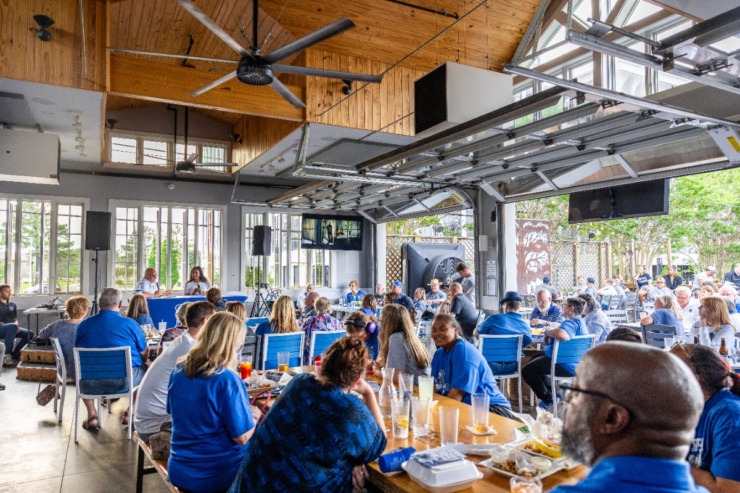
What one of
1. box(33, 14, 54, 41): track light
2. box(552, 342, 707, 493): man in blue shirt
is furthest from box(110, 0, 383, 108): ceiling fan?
box(552, 342, 707, 493): man in blue shirt

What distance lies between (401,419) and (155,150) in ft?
34.8

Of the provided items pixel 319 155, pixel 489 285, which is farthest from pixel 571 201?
pixel 319 155

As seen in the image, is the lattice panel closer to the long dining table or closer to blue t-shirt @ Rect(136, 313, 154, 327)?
blue t-shirt @ Rect(136, 313, 154, 327)

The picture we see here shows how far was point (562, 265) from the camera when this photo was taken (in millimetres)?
15461

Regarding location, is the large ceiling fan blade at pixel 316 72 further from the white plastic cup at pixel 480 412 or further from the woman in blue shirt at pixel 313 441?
the woman in blue shirt at pixel 313 441

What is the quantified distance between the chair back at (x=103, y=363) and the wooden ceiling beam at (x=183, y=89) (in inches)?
122

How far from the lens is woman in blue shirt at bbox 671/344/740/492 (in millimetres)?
1682

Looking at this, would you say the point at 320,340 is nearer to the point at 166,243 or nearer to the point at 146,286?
the point at 146,286

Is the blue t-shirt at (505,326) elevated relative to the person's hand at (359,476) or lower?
elevated

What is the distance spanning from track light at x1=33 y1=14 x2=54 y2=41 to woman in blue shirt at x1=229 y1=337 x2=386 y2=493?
499cm

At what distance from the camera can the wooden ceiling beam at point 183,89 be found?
6.21 metres

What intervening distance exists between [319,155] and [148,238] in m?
4.73

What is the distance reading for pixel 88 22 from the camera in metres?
5.36

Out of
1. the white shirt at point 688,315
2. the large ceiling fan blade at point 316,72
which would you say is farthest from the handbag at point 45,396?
the white shirt at point 688,315
